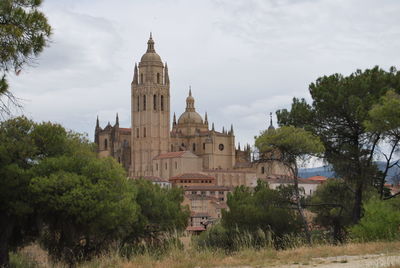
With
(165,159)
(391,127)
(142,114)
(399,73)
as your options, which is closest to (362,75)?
(399,73)

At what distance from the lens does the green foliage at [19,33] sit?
11117 mm

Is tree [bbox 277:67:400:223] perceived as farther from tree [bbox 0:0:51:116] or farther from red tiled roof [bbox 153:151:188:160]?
red tiled roof [bbox 153:151:188:160]

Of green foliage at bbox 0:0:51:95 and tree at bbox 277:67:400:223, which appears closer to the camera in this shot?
green foliage at bbox 0:0:51:95

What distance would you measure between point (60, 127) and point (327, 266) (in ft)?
34.1

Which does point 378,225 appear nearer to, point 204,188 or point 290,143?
point 290,143

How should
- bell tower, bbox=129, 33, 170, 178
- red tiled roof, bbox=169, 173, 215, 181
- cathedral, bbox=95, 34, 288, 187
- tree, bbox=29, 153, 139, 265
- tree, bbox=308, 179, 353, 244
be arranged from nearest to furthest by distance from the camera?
tree, bbox=29, 153, 139, 265
tree, bbox=308, 179, 353, 244
red tiled roof, bbox=169, 173, 215, 181
cathedral, bbox=95, 34, 288, 187
bell tower, bbox=129, 33, 170, 178

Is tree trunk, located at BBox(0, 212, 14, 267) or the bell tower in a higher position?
the bell tower

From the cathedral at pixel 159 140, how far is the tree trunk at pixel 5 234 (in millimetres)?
65713

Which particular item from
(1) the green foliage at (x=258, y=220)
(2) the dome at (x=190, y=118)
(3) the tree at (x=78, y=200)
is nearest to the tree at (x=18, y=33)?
(3) the tree at (x=78, y=200)

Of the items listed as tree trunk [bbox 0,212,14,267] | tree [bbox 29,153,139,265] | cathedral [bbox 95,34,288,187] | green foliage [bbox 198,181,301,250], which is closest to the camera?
tree trunk [bbox 0,212,14,267]

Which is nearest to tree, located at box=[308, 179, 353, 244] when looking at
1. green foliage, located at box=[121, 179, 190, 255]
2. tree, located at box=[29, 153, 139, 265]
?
green foliage, located at box=[121, 179, 190, 255]

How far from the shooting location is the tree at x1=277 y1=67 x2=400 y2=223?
20.5 meters

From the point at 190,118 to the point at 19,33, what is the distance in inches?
3427

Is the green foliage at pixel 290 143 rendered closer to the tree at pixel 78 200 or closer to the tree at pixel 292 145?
the tree at pixel 292 145
